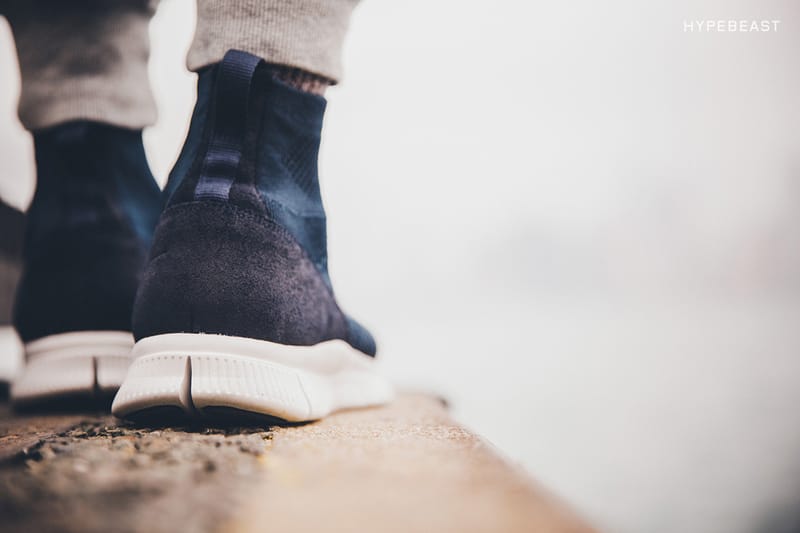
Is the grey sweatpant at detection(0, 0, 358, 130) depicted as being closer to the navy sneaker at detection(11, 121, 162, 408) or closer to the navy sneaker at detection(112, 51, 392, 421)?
the navy sneaker at detection(11, 121, 162, 408)

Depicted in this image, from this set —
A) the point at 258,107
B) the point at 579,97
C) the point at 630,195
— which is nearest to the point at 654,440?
the point at 630,195

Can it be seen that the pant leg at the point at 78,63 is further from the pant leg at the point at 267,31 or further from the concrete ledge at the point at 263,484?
the concrete ledge at the point at 263,484

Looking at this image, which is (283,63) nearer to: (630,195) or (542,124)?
(542,124)

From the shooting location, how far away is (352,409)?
81 centimetres

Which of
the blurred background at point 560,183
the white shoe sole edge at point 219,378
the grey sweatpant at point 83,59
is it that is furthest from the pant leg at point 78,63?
the blurred background at point 560,183

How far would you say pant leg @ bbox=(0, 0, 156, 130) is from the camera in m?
0.85

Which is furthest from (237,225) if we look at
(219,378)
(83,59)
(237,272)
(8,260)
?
(8,260)

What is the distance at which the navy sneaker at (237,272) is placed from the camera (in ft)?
1.82

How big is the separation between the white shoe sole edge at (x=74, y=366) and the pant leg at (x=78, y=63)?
361 millimetres

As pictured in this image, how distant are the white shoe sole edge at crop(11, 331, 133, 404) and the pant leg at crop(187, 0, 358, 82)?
428mm

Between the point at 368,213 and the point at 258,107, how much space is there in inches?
34.4

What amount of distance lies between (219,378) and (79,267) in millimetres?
416

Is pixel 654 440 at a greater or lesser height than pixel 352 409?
lesser

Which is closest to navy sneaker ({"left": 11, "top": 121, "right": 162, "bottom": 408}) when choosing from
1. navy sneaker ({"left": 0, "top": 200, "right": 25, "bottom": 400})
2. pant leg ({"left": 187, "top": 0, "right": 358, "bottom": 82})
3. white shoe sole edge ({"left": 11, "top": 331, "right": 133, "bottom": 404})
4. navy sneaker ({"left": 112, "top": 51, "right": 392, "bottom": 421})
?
white shoe sole edge ({"left": 11, "top": 331, "right": 133, "bottom": 404})
